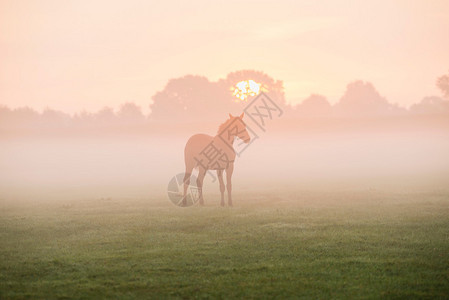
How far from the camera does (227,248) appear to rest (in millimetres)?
12055

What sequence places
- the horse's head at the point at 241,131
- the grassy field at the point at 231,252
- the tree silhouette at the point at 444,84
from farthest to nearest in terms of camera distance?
the tree silhouette at the point at 444,84, the horse's head at the point at 241,131, the grassy field at the point at 231,252

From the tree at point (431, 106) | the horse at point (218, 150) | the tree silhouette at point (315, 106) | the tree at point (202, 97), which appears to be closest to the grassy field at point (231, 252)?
the horse at point (218, 150)

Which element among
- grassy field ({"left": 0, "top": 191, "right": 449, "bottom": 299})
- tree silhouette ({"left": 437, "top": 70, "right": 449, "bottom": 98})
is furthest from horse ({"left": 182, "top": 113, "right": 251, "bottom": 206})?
tree silhouette ({"left": 437, "top": 70, "right": 449, "bottom": 98})

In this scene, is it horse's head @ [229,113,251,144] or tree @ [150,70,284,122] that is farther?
tree @ [150,70,284,122]

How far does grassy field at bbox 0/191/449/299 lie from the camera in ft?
29.8

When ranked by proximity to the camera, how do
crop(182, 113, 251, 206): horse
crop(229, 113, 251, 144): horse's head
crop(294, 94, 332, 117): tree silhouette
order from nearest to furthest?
crop(182, 113, 251, 206): horse → crop(229, 113, 251, 144): horse's head → crop(294, 94, 332, 117): tree silhouette

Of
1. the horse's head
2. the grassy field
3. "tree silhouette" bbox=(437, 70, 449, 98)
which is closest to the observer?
the grassy field

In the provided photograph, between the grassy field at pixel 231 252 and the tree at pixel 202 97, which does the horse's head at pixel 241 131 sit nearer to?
the grassy field at pixel 231 252

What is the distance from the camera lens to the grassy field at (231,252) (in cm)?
909

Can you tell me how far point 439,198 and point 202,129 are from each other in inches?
2198

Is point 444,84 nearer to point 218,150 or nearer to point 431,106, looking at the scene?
point 431,106

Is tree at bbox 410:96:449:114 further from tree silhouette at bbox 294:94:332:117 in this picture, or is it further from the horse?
the horse

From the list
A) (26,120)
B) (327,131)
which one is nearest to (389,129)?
(327,131)

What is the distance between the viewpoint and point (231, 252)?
11648 mm
